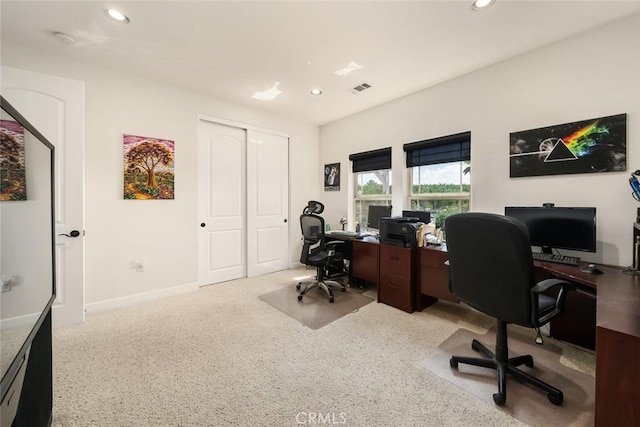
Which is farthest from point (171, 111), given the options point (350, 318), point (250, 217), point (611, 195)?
point (611, 195)

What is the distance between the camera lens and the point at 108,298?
289 centimetres

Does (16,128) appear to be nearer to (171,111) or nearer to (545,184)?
(171,111)

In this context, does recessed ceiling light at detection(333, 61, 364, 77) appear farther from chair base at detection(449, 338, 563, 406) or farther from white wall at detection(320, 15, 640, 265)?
chair base at detection(449, 338, 563, 406)

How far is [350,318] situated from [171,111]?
11.1 feet

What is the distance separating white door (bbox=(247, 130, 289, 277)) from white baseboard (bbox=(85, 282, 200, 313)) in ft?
3.11

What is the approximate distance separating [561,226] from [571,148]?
0.74 m

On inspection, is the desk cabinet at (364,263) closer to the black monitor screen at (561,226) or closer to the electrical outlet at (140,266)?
the black monitor screen at (561,226)

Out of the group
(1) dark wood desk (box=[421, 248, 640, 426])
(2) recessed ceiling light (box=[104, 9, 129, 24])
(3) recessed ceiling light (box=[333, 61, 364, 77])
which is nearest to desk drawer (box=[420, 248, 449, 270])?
(1) dark wood desk (box=[421, 248, 640, 426])

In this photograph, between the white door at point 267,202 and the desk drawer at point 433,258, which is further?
the white door at point 267,202

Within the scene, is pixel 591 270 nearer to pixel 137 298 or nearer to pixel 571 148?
pixel 571 148

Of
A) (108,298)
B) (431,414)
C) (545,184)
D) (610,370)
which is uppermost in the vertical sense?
(545,184)

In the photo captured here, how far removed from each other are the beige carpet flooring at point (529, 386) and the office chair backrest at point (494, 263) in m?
0.53

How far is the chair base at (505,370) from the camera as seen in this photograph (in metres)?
1.53

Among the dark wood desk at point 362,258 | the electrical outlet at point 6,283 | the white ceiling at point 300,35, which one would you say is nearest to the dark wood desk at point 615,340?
the dark wood desk at point 362,258
